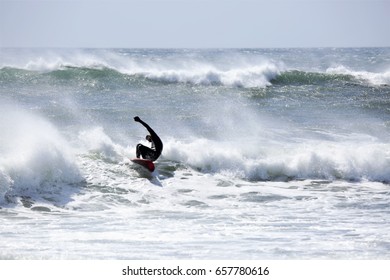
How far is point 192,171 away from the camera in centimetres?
1388

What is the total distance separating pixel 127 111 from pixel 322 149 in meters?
6.76

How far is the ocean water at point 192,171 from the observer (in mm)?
8844

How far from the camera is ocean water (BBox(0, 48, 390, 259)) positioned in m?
8.84

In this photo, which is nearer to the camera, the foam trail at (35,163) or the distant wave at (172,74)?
the foam trail at (35,163)

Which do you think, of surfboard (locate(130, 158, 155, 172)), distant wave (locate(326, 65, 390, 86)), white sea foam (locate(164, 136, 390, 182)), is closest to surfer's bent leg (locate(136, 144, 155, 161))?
surfboard (locate(130, 158, 155, 172))

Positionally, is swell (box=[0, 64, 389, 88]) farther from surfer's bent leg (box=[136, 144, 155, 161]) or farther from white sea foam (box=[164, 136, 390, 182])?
surfer's bent leg (box=[136, 144, 155, 161])

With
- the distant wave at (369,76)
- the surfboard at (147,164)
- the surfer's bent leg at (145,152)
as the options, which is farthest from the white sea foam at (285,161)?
the distant wave at (369,76)

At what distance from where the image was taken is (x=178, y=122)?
18094 mm

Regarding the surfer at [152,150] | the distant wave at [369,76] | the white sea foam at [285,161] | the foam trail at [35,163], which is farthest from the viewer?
the distant wave at [369,76]

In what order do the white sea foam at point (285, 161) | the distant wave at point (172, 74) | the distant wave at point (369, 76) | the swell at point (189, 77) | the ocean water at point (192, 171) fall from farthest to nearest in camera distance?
the distant wave at point (369, 76) → the distant wave at point (172, 74) → the swell at point (189, 77) → the white sea foam at point (285, 161) → the ocean water at point (192, 171)

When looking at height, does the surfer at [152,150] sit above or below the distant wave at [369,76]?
below

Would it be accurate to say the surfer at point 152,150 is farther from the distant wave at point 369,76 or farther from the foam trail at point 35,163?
the distant wave at point 369,76

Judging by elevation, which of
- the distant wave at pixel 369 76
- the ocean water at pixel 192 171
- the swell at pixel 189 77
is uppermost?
the distant wave at pixel 369 76

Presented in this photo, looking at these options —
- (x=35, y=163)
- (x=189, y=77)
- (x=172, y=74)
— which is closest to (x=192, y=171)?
(x=35, y=163)
